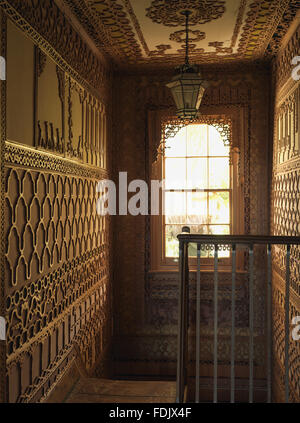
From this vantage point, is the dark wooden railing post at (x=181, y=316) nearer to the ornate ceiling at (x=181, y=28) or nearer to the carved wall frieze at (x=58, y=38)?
the carved wall frieze at (x=58, y=38)

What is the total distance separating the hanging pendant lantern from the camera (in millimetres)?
3883

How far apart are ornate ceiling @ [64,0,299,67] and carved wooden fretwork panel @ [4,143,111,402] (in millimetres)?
1368

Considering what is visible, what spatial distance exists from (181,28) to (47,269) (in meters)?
2.60

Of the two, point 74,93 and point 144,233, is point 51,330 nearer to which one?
point 74,93

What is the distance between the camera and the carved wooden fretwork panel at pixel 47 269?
270 centimetres

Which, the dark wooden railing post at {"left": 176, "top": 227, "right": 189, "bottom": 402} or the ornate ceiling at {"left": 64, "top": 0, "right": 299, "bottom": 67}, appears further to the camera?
the ornate ceiling at {"left": 64, "top": 0, "right": 299, "bottom": 67}

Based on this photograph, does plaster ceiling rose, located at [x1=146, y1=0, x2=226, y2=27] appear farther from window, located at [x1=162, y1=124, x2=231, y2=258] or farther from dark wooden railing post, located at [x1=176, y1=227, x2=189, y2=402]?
dark wooden railing post, located at [x1=176, y1=227, x2=189, y2=402]

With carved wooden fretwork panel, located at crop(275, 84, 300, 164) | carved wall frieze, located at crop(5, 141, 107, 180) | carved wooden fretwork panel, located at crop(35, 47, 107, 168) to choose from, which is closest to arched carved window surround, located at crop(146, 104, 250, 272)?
carved wooden fretwork panel, located at crop(275, 84, 300, 164)

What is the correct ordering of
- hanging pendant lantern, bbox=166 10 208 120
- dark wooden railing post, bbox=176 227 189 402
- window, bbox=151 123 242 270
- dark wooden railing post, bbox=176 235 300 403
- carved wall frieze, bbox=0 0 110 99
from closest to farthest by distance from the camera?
dark wooden railing post, bbox=176 235 300 403 → dark wooden railing post, bbox=176 227 189 402 → carved wall frieze, bbox=0 0 110 99 → hanging pendant lantern, bbox=166 10 208 120 → window, bbox=151 123 242 270

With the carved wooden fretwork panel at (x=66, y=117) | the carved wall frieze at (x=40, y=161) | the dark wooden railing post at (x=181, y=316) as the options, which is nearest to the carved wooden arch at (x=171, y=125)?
the carved wooden fretwork panel at (x=66, y=117)

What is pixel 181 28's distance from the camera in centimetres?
425

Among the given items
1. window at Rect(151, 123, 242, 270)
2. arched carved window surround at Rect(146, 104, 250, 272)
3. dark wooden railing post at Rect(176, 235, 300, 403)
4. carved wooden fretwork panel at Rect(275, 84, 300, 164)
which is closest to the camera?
dark wooden railing post at Rect(176, 235, 300, 403)

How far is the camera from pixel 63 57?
12.1 ft
